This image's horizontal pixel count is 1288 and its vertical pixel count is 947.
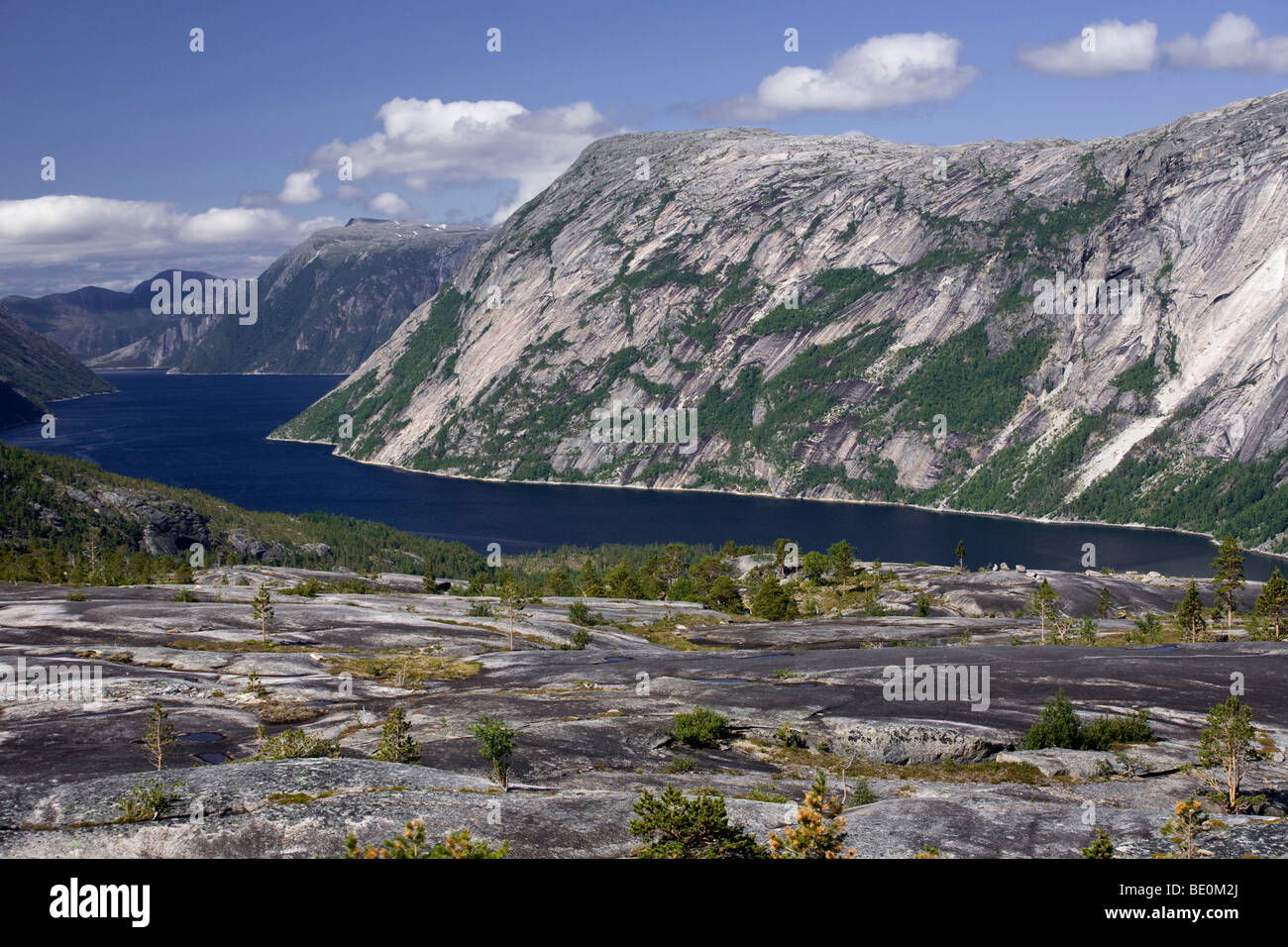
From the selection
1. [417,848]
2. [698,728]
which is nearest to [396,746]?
[698,728]

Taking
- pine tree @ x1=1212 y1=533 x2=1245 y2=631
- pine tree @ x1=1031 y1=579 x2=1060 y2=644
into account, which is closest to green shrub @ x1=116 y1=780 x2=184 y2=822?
pine tree @ x1=1031 y1=579 x2=1060 y2=644

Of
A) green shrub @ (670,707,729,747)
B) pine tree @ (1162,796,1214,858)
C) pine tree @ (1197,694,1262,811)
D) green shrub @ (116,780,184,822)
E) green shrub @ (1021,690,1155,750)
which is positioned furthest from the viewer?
green shrub @ (1021,690,1155,750)

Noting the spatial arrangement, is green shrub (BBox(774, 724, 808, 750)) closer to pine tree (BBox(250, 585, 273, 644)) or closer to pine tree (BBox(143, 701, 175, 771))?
pine tree (BBox(143, 701, 175, 771))

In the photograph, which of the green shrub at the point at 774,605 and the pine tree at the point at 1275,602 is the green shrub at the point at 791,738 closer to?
the pine tree at the point at 1275,602

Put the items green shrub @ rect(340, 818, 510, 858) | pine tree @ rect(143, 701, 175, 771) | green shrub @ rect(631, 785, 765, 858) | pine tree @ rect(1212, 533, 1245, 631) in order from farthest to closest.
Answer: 1. pine tree @ rect(1212, 533, 1245, 631)
2. pine tree @ rect(143, 701, 175, 771)
3. green shrub @ rect(631, 785, 765, 858)
4. green shrub @ rect(340, 818, 510, 858)

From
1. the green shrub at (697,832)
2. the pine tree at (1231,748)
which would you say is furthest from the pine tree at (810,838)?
the pine tree at (1231,748)


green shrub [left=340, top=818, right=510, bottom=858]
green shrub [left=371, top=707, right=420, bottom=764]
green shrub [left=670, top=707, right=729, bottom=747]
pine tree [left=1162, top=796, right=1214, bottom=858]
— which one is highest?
green shrub [left=340, top=818, right=510, bottom=858]

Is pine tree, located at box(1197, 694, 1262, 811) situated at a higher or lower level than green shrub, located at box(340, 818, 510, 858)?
lower

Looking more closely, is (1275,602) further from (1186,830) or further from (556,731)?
(1186,830)

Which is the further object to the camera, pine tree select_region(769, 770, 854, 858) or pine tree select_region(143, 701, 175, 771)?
pine tree select_region(143, 701, 175, 771)

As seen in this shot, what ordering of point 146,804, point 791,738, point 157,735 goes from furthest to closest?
point 791,738, point 157,735, point 146,804
